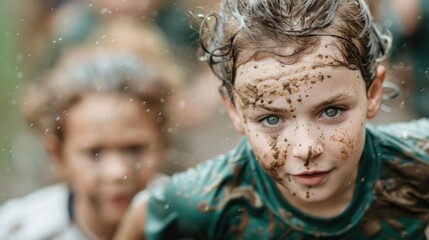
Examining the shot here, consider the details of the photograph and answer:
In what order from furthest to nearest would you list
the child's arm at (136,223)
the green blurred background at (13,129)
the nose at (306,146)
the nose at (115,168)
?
the green blurred background at (13,129), the nose at (115,168), the child's arm at (136,223), the nose at (306,146)

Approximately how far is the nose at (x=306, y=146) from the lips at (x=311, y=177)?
0.17 ft

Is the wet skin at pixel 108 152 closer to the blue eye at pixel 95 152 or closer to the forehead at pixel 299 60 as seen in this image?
the blue eye at pixel 95 152

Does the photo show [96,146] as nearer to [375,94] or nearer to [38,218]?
[38,218]

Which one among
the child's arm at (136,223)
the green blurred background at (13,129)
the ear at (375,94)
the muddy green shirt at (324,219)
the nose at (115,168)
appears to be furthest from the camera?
the green blurred background at (13,129)

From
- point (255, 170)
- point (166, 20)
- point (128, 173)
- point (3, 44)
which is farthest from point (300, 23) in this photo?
point (3, 44)

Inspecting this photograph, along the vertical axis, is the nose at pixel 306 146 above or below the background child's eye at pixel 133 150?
above

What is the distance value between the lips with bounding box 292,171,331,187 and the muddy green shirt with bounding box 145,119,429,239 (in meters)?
0.20

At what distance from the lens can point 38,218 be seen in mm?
2574

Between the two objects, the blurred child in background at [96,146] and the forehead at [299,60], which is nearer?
the forehead at [299,60]

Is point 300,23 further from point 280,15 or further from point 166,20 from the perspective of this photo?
point 166,20

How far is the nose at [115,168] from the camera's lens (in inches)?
96.0

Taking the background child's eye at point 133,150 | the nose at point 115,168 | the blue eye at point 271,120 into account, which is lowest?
the nose at point 115,168

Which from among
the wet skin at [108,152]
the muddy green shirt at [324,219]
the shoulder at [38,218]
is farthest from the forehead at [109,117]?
the muddy green shirt at [324,219]

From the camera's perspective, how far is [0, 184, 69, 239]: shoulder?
2.54 m
